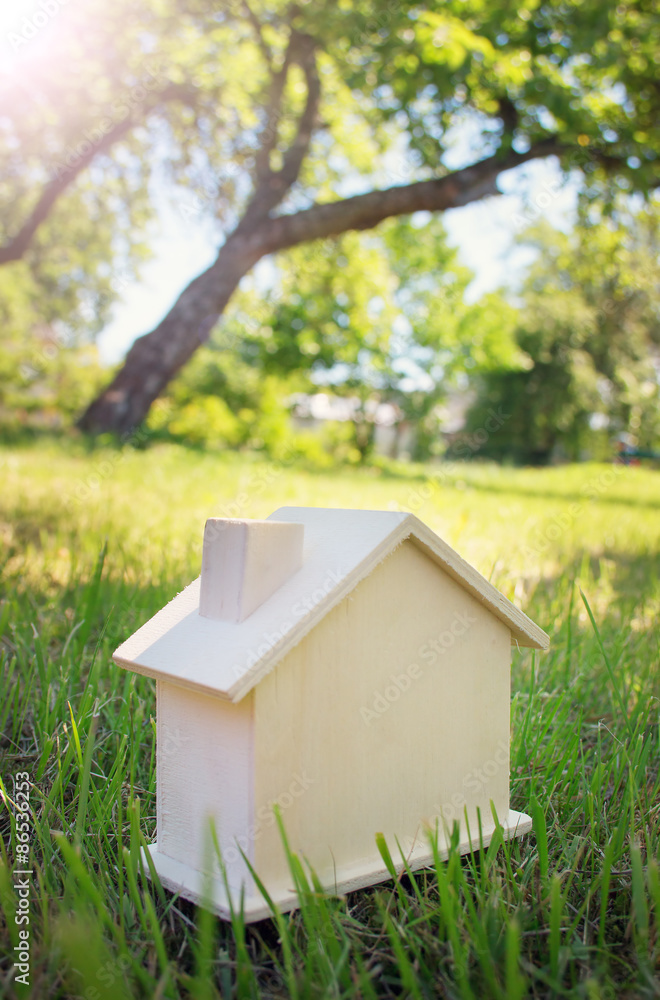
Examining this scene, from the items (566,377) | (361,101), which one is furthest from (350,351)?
(566,377)

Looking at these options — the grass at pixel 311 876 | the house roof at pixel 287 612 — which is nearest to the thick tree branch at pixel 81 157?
the grass at pixel 311 876

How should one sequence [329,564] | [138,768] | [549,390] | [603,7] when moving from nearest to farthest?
[329,564]
[138,768]
[603,7]
[549,390]

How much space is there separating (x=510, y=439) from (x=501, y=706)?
103 feet

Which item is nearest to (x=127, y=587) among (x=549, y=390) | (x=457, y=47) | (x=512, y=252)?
(x=457, y=47)

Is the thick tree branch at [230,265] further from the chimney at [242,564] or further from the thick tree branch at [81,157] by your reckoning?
the chimney at [242,564]

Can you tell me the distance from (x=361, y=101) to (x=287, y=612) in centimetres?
1162

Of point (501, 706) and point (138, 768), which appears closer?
point (501, 706)

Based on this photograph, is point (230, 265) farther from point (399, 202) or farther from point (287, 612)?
point (287, 612)

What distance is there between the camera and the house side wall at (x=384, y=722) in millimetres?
918

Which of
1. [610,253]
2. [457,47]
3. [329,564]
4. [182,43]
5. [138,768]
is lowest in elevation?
[138,768]

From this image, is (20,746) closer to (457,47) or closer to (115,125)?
(457,47)

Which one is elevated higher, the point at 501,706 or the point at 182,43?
the point at 182,43

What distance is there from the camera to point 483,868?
0.98 meters

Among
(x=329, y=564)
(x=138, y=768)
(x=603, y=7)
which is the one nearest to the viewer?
(x=329, y=564)
